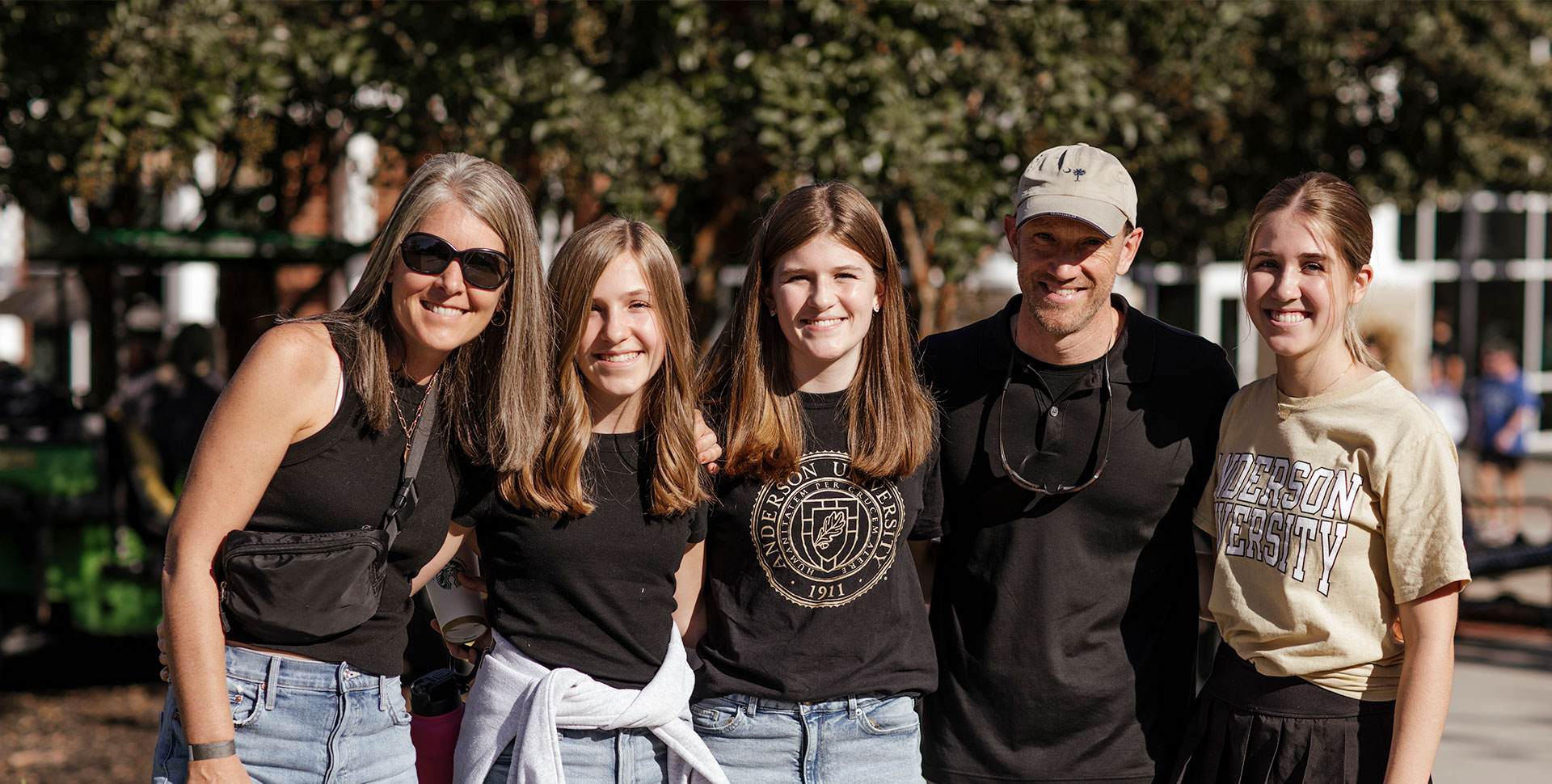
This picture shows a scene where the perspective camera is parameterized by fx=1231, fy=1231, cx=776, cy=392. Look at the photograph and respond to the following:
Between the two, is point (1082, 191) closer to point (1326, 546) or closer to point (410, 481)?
point (1326, 546)

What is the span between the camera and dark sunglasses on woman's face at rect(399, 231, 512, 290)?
2.27m

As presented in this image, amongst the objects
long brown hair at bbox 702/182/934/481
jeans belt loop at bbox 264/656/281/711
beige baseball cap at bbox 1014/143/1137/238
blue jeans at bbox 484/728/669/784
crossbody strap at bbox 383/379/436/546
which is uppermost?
beige baseball cap at bbox 1014/143/1137/238

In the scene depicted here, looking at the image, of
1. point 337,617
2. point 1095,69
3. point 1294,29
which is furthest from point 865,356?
point 1294,29

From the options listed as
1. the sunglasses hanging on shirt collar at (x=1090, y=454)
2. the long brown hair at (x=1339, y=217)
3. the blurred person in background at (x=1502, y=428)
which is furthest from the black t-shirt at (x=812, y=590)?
the blurred person in background at (x=1502, y=428)

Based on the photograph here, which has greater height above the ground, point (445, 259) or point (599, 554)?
point (445, 259)

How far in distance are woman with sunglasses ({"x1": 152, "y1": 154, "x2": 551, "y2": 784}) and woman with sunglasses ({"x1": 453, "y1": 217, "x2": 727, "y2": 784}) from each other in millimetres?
98

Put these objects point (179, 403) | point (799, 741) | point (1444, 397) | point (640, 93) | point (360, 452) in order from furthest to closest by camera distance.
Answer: point (1444, 397) < point (179, 403) < point (640, 93) < point (799, 741) < point (360, 452)

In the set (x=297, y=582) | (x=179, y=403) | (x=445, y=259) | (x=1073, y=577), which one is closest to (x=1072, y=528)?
(x=1073, y=577)

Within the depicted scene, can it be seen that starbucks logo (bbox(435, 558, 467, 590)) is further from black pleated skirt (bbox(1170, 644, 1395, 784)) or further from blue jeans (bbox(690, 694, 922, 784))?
black pleated skirt (bbox(1170, 644, 1395, 784))

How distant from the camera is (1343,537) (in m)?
2.36

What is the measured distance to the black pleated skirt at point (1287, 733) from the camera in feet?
7.81

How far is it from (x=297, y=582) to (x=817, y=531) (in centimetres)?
99

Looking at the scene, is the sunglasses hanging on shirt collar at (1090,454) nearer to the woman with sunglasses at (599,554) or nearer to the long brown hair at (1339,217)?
the long brown hair at (1339,217)

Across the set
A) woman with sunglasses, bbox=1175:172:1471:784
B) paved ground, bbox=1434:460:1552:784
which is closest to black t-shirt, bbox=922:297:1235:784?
woman with sunglasses, bbox=1175:172:1471:784
